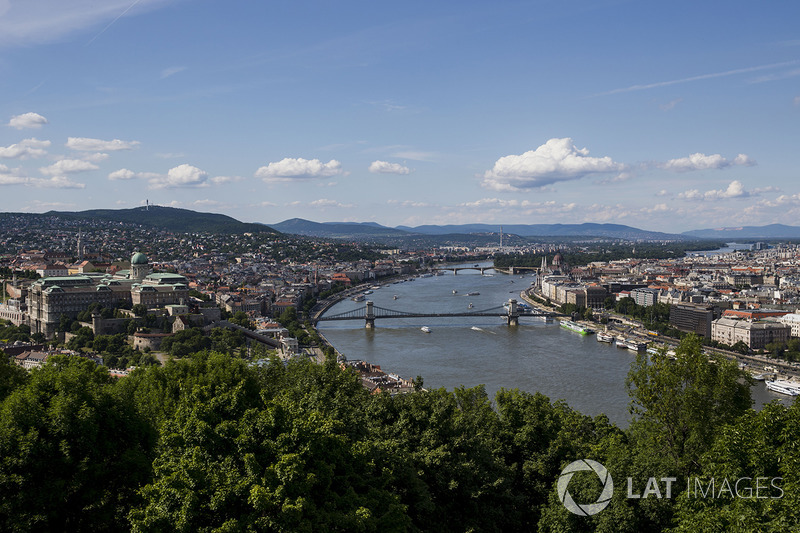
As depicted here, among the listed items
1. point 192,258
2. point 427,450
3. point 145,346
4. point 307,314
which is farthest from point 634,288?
point 427,450

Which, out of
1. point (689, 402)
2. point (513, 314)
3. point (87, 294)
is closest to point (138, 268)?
point (87, 294)

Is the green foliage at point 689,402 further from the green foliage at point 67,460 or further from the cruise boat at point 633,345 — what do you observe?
the cruise boat at point 633,345

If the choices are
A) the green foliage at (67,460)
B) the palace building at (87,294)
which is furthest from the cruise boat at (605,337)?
the green foliage at (67,460)

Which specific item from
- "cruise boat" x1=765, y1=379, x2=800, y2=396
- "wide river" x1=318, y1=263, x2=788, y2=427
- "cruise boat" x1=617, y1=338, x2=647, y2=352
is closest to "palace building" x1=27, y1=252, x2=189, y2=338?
"wide river" x1=318, y1=263, x2=788, y2=427

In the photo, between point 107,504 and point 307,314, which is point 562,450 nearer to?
point 107,504

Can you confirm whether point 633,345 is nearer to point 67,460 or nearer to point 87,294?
point 87,294
